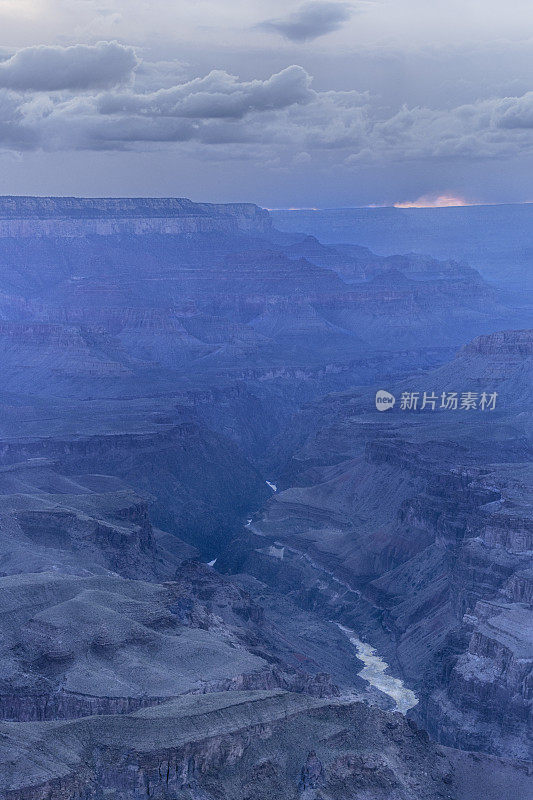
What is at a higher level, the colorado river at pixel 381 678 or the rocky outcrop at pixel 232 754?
the rocky outcrop at pixel 232 754

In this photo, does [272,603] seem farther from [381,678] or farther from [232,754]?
[232,754]

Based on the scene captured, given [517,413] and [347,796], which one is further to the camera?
[517,413]

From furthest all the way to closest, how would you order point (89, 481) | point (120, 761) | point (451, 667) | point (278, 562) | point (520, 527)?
point (89, 481) < point (278, 562) < point (520, 527) < point (451, 667) < point (120, 761)

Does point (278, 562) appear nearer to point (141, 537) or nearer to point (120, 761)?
point (141, 537)

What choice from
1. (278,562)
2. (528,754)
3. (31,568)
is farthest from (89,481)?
(528,754)

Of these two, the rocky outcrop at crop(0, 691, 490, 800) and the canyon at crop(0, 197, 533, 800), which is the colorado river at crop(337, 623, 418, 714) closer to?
the canyon at crop(0, 197, 533, 800)

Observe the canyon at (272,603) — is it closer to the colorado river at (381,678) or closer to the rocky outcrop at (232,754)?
the rocky outcrop at (232,754)

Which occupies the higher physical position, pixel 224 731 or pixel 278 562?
pixel 224 731

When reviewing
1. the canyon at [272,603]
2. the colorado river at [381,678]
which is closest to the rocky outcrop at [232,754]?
the canyon at [272,603]
